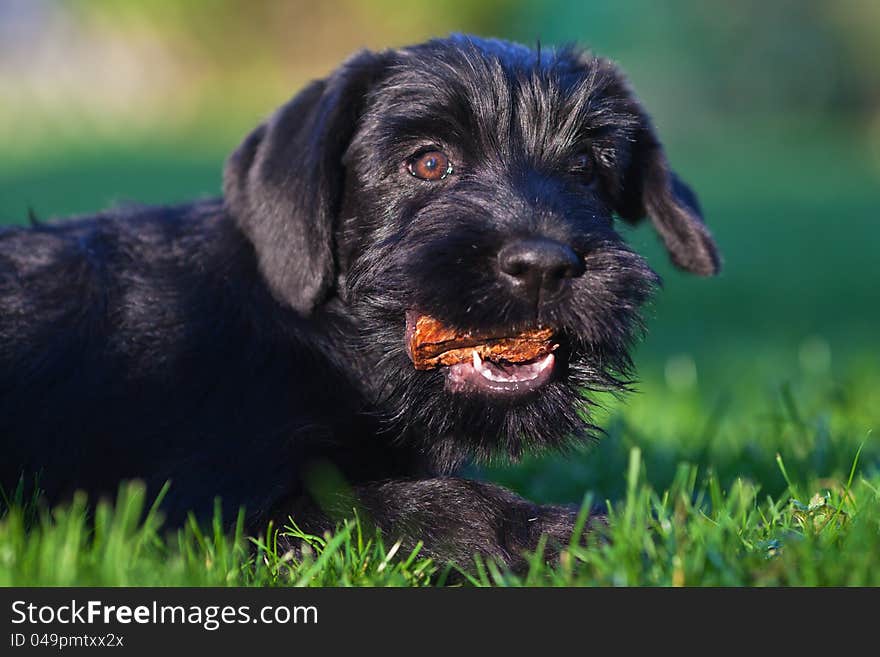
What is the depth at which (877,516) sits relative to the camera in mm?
2959

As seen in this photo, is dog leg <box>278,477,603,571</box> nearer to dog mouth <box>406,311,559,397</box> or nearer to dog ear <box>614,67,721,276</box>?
dog mouth <box>406,311,559,397</box>

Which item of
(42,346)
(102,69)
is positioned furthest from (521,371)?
(102,69)

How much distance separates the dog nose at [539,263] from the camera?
305 centimetres

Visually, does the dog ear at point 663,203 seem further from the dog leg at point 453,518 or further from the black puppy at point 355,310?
the dog leg at point 453,518

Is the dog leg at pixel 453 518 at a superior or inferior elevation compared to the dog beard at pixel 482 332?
inferior

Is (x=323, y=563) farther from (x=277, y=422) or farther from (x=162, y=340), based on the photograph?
(x=162, y=340)

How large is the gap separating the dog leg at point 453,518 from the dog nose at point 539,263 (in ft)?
1.91

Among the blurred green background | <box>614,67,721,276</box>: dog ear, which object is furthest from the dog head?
the blurred green background

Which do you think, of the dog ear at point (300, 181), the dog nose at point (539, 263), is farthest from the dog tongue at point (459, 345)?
the dog ear at point (300, 181)

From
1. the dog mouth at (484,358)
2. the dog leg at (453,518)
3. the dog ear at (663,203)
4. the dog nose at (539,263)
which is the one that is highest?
the dog ear at (663,203)

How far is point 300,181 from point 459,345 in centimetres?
72

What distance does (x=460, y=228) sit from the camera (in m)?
3.23

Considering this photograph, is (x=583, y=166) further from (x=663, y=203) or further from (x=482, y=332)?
(x=482, y=332)

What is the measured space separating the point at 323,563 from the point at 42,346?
1.28 metres
